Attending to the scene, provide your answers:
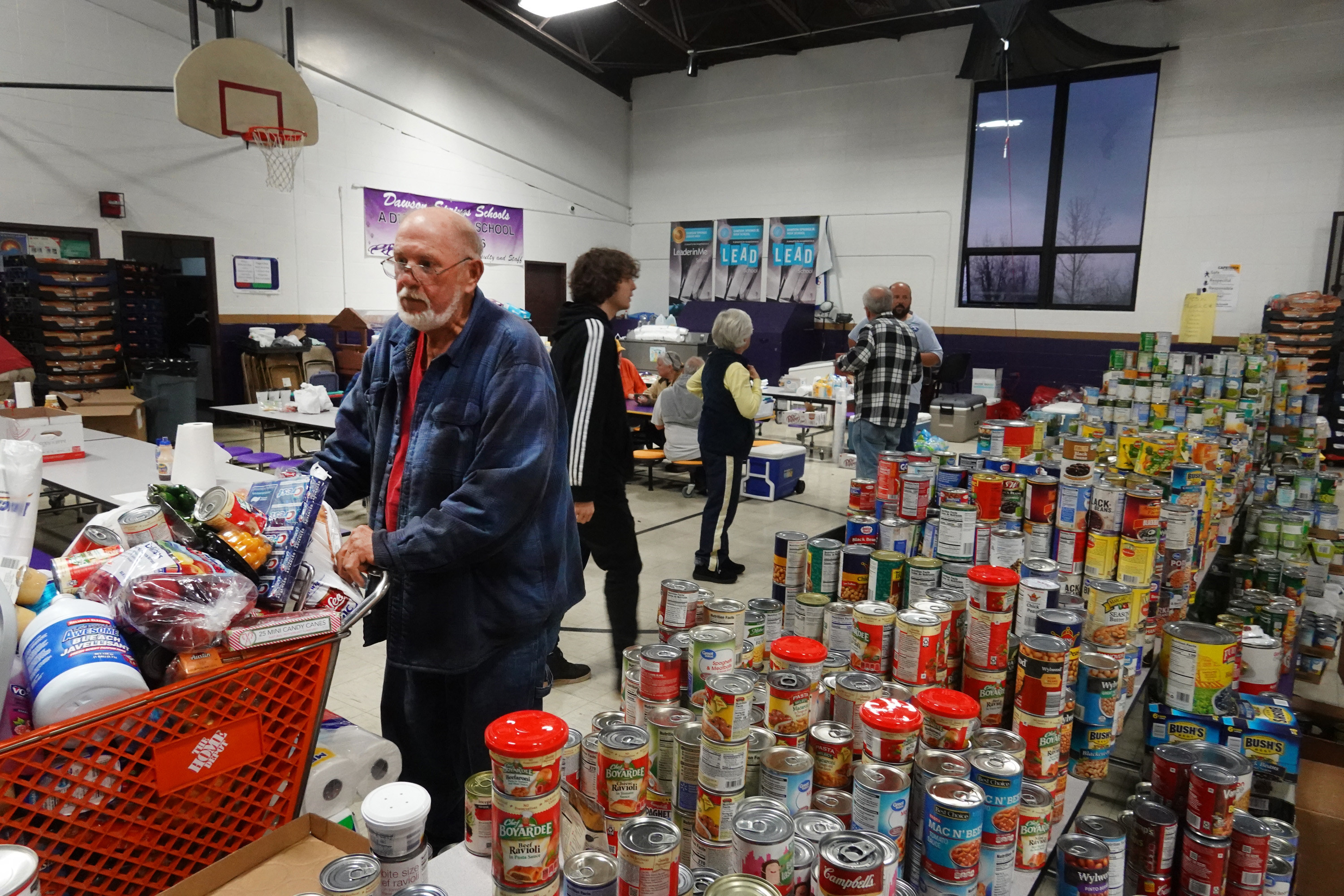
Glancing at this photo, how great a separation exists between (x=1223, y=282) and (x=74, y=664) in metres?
11.6

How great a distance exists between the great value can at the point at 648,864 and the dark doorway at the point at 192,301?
32.2 ft

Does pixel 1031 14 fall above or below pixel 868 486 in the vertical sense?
above

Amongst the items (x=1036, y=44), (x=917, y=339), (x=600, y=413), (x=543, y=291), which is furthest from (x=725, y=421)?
(x=543, y=291)

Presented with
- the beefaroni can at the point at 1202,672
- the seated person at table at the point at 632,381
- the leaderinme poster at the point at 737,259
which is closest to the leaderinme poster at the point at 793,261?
the leaderinme poster at the point at 737,259

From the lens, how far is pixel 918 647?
157 centimetres

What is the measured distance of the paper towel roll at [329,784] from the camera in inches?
51.0

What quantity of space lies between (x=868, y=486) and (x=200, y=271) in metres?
9.33

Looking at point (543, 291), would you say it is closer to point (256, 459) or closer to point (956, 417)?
point (956, 417)

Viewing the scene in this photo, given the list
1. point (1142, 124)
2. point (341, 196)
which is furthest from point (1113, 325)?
point (341, 196)

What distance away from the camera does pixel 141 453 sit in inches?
165

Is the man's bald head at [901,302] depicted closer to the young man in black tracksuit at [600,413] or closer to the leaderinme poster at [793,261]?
the young man in black tracksuit at [600,413]

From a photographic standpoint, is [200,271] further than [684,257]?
No

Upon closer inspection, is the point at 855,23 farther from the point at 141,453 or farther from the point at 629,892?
the point at 629,892

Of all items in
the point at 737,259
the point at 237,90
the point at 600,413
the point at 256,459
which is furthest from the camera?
the point at 737,259
